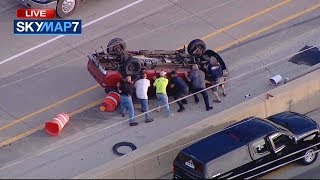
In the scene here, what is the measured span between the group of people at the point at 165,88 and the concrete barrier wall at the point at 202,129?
155cm

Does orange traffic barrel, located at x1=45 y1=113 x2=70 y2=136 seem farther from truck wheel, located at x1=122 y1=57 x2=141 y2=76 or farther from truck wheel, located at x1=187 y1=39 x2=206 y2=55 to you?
truck wheel, located at x1=187 y1=39 x2=206 y2=55

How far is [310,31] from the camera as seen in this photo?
95.7 ft

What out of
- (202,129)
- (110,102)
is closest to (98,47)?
(110,102)

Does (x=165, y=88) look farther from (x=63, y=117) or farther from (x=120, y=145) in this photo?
(x=63, y=117)

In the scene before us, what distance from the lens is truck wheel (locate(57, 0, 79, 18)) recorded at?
98.5 feet

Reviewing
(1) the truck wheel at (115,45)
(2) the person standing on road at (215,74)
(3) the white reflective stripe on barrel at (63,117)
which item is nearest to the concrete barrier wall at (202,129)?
(2) the person standing on road at (215,74)

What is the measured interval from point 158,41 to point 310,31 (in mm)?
4275

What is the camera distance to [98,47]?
2903cm

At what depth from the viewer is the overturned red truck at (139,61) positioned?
26.1 metres

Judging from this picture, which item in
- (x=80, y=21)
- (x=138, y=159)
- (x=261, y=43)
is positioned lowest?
(x=138, y=159)

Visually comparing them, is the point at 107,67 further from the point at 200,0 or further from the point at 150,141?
the point at 200,0

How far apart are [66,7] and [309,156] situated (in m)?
9.65

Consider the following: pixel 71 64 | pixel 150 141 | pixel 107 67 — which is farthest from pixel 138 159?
pixel 71 64

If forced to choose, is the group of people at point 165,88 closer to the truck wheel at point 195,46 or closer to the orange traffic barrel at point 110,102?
the orange traffic barrel at point 110,102
